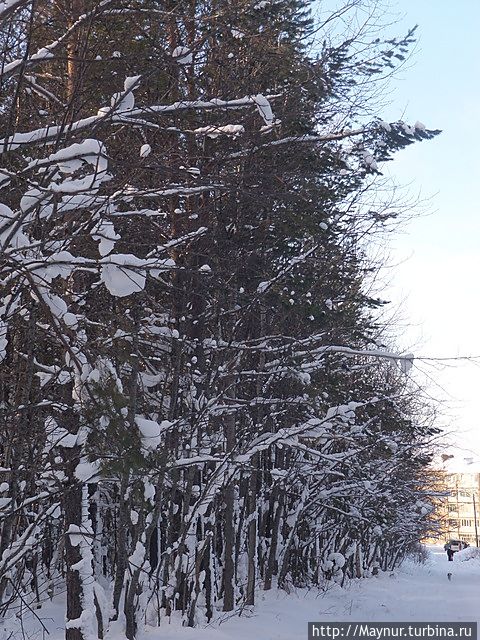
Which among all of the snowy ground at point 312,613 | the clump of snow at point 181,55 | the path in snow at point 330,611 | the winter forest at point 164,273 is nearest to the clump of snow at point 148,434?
the winter forest at point 164,273

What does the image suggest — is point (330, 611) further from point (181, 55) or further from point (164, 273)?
point (181, 55)

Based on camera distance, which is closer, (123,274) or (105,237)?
(123,274)

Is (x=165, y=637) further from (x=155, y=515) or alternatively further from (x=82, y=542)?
(x=82, y=542)

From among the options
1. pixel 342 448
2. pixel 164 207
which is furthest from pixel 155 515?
pixel 342 448

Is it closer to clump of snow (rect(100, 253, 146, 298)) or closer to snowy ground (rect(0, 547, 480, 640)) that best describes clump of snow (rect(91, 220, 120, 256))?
clump of snow (rect(100, 253, 146, 298))

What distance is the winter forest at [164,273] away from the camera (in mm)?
3969

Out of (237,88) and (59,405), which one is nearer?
(59,405)

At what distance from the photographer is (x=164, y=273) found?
8914 mm

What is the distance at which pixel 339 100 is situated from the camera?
9289 mm

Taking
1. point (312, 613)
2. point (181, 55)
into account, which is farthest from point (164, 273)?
point (312, 613)

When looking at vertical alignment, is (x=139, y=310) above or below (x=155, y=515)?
above

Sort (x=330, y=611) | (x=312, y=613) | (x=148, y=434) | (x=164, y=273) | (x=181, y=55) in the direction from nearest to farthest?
1. (x=148, y=434)
2. (x=181, y=55)
3. (x=164, y=273)
4. (x=312, y=613)
5. (x=330, y=611)

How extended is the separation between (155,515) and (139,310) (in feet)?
8.50

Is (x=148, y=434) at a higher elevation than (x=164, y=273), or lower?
lower
